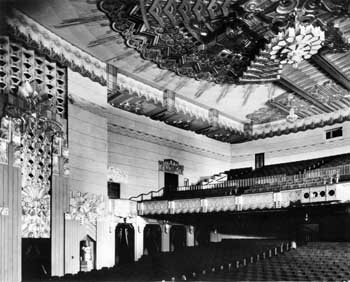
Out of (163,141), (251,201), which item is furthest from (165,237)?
(251,201)

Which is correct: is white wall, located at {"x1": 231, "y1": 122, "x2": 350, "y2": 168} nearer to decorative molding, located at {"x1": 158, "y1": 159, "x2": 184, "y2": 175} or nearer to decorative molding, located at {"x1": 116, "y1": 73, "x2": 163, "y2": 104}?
decorative molding, located at {"x1": 158, "y1": 159, "x2": 184, "y2": 175}

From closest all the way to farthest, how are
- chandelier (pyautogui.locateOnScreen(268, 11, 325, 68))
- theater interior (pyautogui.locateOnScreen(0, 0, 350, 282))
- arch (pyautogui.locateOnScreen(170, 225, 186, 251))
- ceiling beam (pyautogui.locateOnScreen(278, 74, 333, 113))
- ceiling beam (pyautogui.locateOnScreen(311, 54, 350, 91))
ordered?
1. theater interior (pyautogui.locateOnScreen(0, 0, 350, 282))
2. chandelier (pyautogui.locateOnScreen(268, 11, 325, 68))
3. ceiling beam (pyautogui.locateOnScreen(311, 54, 350, 91))
4. ceiling beam (pyautogui.locateOnScreen(278, 74, 333, 113))
5. arch (pyautogui.locateOnScreen(170, 225, 186, 251))

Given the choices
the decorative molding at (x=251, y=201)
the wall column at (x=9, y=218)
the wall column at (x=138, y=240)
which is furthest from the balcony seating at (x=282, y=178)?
the wall column at (x=9, y=218)

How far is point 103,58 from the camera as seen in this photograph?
10.1 m

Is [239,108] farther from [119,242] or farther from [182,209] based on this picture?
[119,242]

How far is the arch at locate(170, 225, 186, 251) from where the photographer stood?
1301 cm

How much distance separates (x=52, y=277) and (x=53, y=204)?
1.42m

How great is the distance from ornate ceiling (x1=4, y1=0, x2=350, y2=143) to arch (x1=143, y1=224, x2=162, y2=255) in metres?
3.33

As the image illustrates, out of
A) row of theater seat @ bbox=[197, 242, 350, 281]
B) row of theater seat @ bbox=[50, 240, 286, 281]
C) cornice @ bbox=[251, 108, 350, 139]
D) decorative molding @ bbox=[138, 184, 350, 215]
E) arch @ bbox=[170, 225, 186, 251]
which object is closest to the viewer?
row of theater seat @ bbox=[197, 242, 350, 281]

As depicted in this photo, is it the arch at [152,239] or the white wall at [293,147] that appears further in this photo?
the white wall at [293,147]

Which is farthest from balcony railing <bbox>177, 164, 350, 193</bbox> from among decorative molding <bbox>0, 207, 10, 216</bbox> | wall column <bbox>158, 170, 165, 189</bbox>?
decorative molding <bbox>0, 207, 10, 216</bbox>

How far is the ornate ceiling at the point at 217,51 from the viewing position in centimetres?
763

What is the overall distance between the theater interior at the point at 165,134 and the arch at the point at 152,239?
1.3 inches

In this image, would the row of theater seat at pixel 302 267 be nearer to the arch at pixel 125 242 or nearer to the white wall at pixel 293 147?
the arch at pixel 125 242
